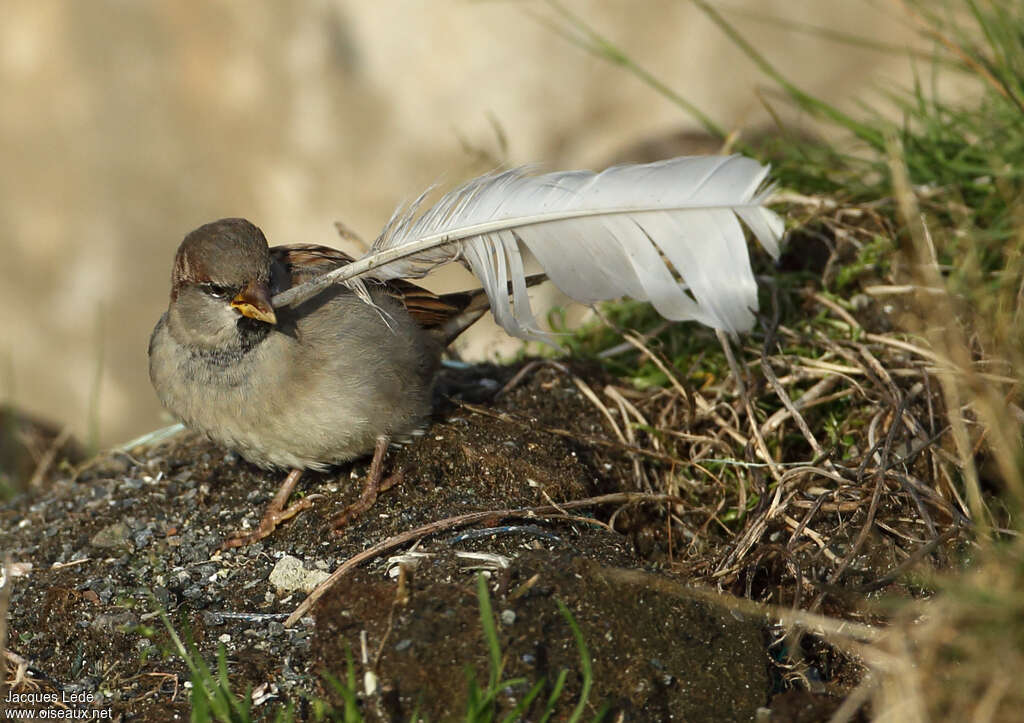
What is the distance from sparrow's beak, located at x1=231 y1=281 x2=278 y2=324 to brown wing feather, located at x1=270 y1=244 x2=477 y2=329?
1.17 feet

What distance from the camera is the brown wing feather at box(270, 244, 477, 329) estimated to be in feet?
12.9

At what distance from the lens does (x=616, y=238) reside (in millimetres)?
3471

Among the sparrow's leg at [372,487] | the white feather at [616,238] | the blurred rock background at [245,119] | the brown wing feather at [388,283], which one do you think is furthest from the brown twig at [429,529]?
the blurred rock background at [245,119]

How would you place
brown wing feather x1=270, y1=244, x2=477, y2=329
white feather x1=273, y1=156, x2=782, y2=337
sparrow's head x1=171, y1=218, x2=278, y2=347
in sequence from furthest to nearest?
1. brown wing feather x1=270, y1=244, x2=477, y2=329
2. sparrow's head x1=171, y1=218, x2=278, y2=347
3. white feather x1=273, y1=156, x2=782, y2=337

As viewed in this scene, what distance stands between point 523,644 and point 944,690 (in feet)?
3.44

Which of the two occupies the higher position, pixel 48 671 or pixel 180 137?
pixel 180 137

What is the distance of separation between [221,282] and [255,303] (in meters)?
0.15

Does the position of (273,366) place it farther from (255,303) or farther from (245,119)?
(245,119)

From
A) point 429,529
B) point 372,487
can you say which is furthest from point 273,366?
point 429,529

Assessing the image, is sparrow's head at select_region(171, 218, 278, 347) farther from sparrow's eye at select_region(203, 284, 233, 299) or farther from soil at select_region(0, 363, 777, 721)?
soil at select_region(0, 363, 777, 721)

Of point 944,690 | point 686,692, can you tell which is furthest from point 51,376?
point 944,690

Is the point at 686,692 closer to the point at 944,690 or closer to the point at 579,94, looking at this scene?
the point at 944,690

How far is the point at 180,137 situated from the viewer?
833cm

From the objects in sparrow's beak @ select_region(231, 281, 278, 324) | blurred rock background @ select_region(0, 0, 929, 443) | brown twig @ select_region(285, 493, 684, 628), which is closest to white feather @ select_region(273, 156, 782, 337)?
sparrow's beak @ select_region(231, 281, 278, 324)
